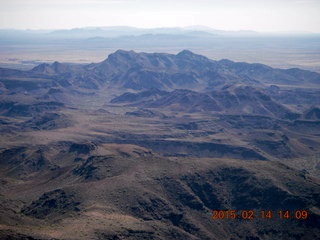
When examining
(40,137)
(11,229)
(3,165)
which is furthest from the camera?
(40,137)

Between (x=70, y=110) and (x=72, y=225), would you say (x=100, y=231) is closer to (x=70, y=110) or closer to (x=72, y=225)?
(x=72, y=225)

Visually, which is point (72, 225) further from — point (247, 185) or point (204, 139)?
point (204, 139)

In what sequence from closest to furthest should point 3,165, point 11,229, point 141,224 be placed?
point 11,229 → point 141,224 → point 3,165

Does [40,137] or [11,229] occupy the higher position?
[11,229]

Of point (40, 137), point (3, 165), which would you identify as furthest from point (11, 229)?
point (40, 137)

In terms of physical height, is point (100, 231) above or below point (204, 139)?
above

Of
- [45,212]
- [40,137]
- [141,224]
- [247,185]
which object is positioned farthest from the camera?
[40,137]

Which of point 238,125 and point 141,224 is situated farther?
point 238,125

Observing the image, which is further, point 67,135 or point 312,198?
point 67,135

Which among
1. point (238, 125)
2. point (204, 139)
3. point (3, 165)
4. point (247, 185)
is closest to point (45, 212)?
point (247, 185)
